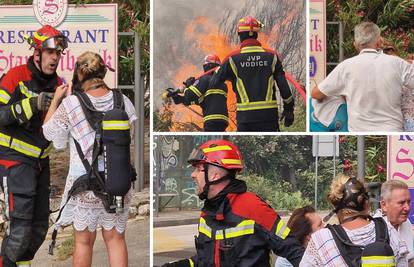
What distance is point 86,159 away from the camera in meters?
5.84

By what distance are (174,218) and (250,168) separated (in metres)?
0.59

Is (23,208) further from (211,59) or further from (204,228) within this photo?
(204,228)

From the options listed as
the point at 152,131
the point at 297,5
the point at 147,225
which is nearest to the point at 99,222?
the point at 152,131

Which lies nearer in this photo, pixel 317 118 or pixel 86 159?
pixel 86 159

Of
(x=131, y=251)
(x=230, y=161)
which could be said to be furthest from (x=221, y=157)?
(x=131, y=251)

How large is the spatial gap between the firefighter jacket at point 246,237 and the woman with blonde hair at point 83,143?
3.59 feet

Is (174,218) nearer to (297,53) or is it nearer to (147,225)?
(297,53)

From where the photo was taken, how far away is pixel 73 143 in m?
5.89

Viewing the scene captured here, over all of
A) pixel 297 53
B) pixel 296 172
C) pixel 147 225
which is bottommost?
pixel 147 225

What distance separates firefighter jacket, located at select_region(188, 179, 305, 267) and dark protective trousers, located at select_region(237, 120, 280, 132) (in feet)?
5.61

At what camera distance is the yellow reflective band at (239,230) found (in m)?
4.89

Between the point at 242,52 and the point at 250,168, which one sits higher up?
the point at 242,52

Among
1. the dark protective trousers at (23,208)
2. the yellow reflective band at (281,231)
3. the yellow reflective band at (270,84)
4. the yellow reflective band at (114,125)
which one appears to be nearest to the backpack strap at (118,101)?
the yellow reflective band at (114,125)

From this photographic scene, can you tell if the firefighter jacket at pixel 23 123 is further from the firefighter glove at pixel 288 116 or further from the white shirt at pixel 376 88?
the white shirt at pixel 376 88
